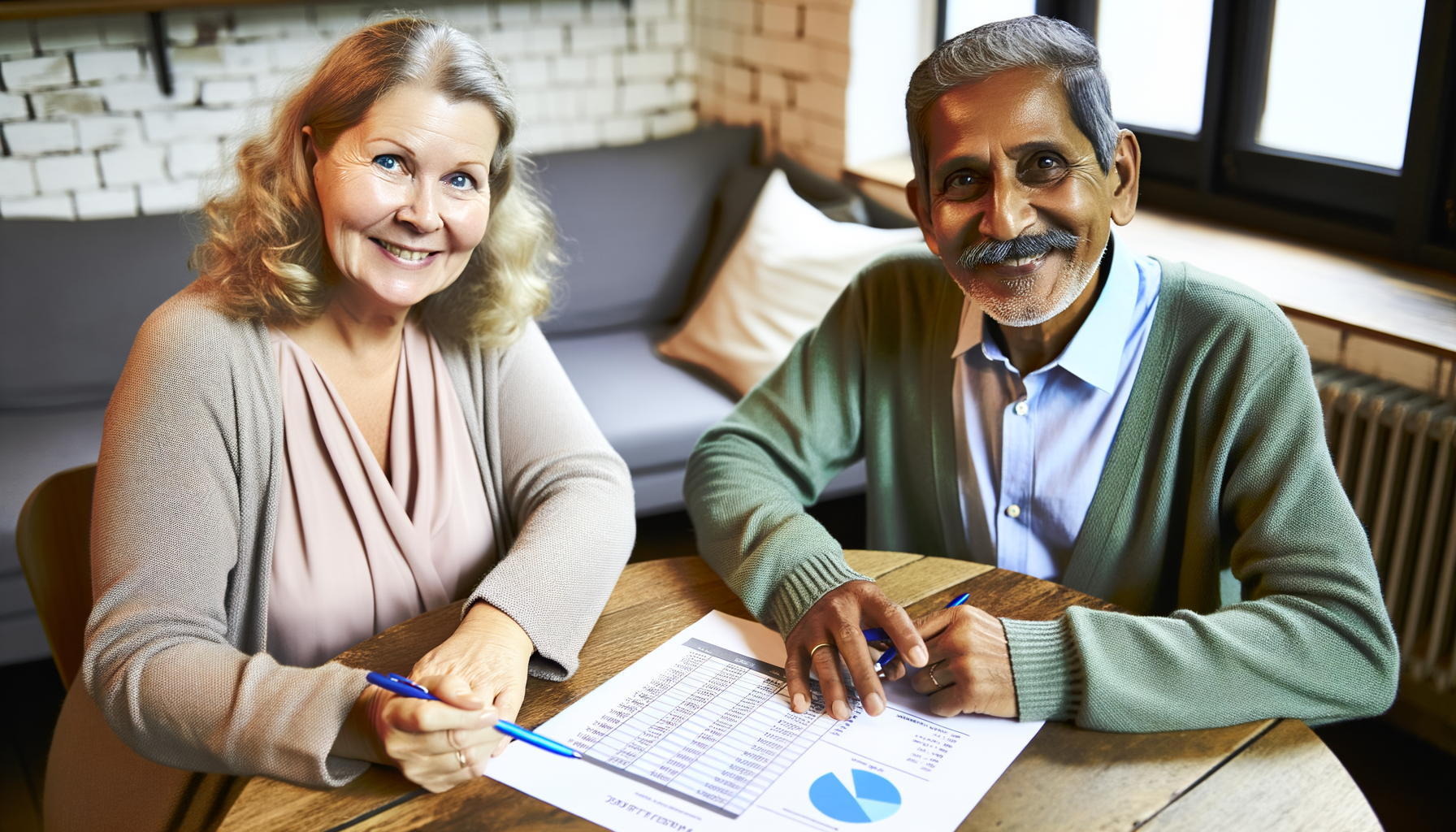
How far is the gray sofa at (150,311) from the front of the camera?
2.58 meters

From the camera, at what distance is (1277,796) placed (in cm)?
96

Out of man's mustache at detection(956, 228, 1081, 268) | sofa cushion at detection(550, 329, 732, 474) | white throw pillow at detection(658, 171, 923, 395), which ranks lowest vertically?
sofa cushion at detection(550, 329, 732, 474)

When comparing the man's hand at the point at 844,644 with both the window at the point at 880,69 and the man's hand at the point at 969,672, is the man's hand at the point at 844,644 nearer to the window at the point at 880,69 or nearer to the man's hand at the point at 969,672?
the man's hand at the point at 969,672

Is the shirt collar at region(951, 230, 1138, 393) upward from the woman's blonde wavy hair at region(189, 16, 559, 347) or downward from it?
downward

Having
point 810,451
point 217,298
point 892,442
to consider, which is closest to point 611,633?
point 810,451

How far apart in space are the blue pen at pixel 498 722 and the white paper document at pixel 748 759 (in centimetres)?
1

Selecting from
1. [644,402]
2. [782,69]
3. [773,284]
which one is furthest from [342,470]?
[782,69]

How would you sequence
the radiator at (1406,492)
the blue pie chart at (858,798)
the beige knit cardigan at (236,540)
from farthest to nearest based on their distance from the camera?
1. the radiator at (1406,492)
2. the beige knit cardigan at (236,540)
3. the blue pie chart at (858,798)

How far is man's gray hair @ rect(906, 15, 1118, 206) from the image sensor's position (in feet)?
4.04

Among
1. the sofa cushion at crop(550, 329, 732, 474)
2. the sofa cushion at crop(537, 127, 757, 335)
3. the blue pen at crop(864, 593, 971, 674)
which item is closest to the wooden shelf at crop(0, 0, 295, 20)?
the sofa cushion at crop(537, 127, 757, 335)

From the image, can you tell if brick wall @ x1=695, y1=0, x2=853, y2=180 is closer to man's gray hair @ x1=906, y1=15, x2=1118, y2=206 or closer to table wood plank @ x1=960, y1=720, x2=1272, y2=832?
man's gray hair @ x1=906, y1=15, x2=1118, y2=206

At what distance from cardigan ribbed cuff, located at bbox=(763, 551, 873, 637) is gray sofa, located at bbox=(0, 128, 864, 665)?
148 cm

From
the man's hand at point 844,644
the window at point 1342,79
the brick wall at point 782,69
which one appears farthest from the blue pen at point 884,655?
the brick wall at point 782,69

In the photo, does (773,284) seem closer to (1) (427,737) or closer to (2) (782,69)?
(2) (782,69)
